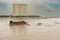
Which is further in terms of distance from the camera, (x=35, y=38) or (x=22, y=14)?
(x=22, y=14)

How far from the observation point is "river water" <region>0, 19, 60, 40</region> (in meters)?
1.08

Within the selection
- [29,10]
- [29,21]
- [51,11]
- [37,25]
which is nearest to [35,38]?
[37,25]

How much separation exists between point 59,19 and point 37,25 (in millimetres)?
439

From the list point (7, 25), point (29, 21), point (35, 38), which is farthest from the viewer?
point (29, 21)

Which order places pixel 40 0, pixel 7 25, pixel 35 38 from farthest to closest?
pixel 40 0, pixel 7 25, pixel 35 38

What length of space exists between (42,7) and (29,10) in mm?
191

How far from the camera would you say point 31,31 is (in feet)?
4.12

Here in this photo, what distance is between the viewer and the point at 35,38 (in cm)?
106

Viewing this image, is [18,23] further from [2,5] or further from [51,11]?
[51,11]

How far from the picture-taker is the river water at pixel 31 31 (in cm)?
108

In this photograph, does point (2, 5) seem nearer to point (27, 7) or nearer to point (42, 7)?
point (27, 7)

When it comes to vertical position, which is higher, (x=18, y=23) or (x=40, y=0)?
(x=40, y=0)

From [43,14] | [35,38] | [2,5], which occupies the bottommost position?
[35,38]

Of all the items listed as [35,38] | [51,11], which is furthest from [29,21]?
[35,38]
